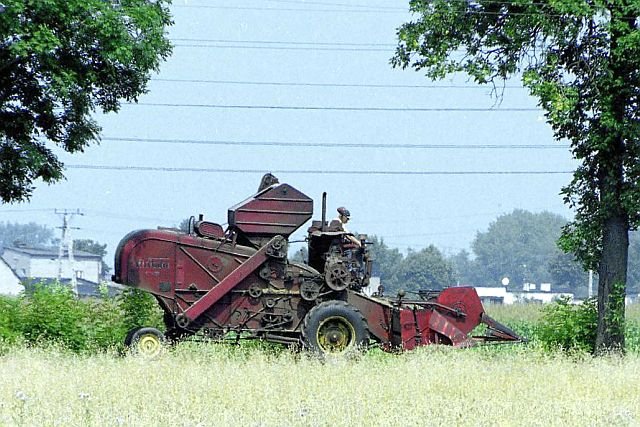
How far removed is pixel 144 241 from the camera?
1820 centimetres

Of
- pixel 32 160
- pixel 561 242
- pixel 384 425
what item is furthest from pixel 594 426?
pixel 32 160

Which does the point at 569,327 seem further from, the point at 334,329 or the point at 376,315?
the point at 334,329

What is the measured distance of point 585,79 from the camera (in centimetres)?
2144

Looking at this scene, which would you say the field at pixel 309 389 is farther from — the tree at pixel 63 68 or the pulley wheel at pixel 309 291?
the tree at pixel 63 68

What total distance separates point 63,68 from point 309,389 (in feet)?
38.7

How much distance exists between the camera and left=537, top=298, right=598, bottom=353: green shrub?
21.9 metres

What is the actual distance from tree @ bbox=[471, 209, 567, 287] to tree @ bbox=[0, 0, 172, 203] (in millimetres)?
150586

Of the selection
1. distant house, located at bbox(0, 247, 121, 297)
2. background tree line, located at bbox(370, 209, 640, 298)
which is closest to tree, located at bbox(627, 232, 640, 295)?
background tree line, located at bbox(370, 209, 640, 298)

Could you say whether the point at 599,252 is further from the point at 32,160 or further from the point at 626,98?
the point at 32,160

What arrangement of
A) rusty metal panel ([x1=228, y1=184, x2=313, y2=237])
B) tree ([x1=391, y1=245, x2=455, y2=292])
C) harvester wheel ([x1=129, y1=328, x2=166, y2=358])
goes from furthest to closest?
tree ([x1=391, y1=245, x2=455, y2=292]) < rusty metal panel ([x1=228, y1=184, x2=313, y2=237]) < harvester wheel ([x1=129, y1=328, x2=166, y2=358])

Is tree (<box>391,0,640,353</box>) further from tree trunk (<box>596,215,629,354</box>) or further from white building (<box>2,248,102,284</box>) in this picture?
white building (<box>2,248,102,284</box>)

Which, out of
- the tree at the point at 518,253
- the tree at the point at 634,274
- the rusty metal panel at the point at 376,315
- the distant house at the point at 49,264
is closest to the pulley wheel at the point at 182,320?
the rusty metal panel at the point at 376,315

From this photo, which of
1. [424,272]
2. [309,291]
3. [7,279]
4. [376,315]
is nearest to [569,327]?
[376,315]

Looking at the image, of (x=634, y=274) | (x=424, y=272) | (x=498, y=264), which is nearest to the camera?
(x=424, y=272)
